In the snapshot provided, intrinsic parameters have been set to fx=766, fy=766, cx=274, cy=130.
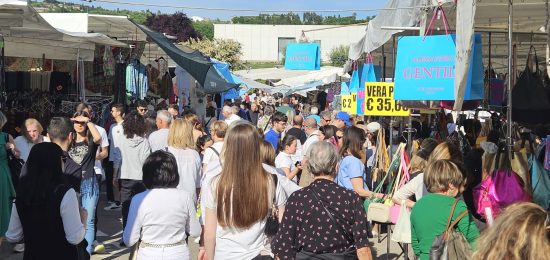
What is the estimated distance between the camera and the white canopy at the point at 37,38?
8273 mm

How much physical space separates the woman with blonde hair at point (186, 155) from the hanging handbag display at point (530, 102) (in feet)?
10.3

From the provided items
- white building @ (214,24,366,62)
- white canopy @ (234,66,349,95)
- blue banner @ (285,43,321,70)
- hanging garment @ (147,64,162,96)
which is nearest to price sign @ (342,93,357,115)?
hanging garment @ (147,64,162,96)

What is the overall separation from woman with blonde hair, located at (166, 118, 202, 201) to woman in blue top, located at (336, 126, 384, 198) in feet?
4.97

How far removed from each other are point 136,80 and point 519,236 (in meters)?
14.1

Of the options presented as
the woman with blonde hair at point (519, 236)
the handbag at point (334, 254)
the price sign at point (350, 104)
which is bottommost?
the handbag at point (334, 254)

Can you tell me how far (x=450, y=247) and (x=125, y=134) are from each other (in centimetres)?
583

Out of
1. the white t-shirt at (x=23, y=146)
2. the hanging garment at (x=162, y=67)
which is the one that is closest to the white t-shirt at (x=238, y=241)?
the white t-shirt at (x=23, y=146)

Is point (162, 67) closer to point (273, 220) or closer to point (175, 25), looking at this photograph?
point (273, 220)

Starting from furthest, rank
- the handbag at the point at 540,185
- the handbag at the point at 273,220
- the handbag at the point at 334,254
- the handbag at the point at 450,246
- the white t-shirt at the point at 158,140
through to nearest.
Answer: the white t-shirt at the point at 158,140 → the handbag at the point at 540,185 → the handbag at the point at 273,220 → the handbag at the point at 450,246 → the handbag at the point at 334,254

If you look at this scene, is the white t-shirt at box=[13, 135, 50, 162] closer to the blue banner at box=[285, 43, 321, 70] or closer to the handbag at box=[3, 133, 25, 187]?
the handbag at box=[3, 133, 25, 187]

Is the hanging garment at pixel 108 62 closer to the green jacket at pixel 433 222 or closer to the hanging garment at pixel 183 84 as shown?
the hanging garment at pixel 183 84

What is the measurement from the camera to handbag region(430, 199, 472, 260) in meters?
4.85

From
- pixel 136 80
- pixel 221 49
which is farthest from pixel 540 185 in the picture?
pixel 221 49

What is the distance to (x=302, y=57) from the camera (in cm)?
2219
